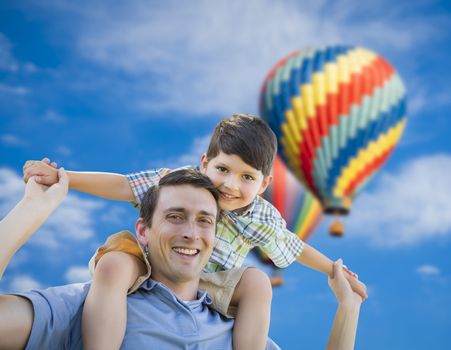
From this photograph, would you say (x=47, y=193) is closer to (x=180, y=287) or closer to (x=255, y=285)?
(x=180, y=287)

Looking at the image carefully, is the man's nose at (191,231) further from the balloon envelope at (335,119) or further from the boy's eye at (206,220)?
the balloon envelope at (335,119)

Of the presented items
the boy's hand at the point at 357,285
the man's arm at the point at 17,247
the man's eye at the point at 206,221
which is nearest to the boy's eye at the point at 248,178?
the man's eye at the point at 206,221

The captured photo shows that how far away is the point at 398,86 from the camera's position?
15727mm

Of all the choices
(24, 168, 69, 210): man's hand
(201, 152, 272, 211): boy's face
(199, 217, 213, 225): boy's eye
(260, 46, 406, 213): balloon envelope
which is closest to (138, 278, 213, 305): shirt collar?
(199, 217, 213, 225): boy's eye

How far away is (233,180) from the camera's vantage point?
99.7 inches

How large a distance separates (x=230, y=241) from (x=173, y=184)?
564 mm

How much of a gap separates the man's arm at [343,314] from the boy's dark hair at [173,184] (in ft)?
2.53

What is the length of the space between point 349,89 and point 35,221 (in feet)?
46.0

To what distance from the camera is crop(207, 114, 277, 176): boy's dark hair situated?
8.34ft

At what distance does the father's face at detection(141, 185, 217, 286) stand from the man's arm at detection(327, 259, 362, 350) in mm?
744

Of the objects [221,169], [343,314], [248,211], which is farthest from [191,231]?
[343,314]

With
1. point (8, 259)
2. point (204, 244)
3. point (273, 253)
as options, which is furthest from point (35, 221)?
point (273, 253)

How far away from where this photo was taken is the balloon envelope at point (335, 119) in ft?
49.1

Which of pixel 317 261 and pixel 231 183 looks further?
pixel 317 261
